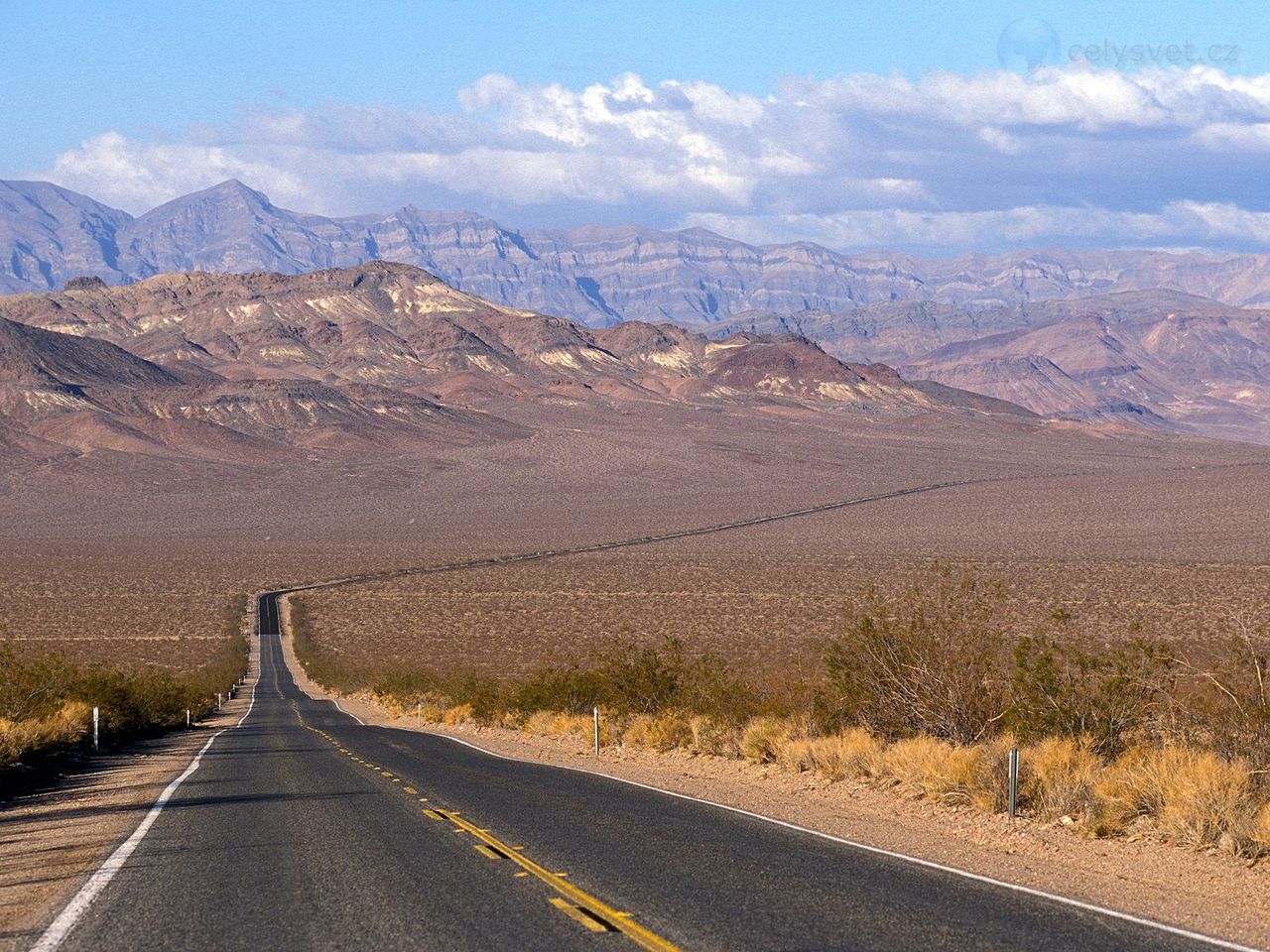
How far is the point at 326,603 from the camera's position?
78125mm

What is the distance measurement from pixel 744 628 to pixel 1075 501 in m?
77.3

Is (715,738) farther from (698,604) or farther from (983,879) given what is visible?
(698,604)

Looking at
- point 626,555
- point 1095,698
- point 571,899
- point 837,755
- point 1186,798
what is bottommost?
point 837,755

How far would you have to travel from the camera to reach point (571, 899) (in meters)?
9.15

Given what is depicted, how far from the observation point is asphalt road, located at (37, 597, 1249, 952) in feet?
27.0

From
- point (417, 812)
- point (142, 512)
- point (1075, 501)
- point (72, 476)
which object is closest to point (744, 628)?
point (417, 812)

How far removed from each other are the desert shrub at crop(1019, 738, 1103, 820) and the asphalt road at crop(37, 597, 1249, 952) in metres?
2.54

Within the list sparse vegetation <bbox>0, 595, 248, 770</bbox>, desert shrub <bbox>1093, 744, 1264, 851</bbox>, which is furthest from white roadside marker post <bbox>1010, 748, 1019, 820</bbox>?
sparse vegetation <bbox>0, 595, 248, 770</bbox>

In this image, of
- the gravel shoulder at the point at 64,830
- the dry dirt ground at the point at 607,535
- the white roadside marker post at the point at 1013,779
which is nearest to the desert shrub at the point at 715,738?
the white roadside marker post at the point at 1013,779

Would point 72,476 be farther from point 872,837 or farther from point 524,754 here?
point 872,837

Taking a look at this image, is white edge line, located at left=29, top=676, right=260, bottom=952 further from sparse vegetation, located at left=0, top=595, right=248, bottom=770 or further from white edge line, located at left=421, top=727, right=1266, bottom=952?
sparse vegetation, located at left=0, top=595, right=248, bottom=770

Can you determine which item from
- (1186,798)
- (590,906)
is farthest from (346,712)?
(590,906)

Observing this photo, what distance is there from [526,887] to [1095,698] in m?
8.28

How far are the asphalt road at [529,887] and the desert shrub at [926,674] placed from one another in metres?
4.00
